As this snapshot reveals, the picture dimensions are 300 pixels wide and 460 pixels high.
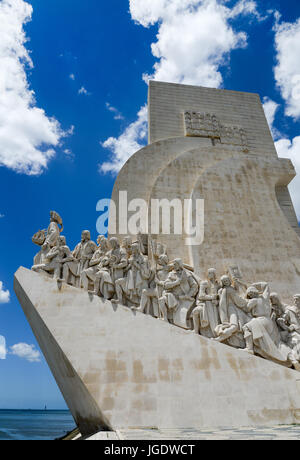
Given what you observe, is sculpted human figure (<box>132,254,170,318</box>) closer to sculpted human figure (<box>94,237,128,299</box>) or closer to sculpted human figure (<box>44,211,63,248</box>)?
sculpted human figure (<box>94,237,128,299</box>)

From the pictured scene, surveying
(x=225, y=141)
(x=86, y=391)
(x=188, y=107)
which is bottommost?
(x=86, y=391)

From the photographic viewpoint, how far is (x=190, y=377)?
5.07 m

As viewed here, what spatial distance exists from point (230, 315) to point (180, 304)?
0.97 m

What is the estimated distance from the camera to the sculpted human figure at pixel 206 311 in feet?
19.2

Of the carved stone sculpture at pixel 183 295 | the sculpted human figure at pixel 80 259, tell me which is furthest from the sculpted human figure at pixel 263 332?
the sculpted human figure at pixel 80 259

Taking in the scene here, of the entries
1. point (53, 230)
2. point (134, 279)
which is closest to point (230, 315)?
point (134, 279)

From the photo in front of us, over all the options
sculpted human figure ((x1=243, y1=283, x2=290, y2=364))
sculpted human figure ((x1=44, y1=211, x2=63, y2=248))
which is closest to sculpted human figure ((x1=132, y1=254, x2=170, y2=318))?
sculpted human figure ((x1=243, y1=283, x2=290, y2=364))

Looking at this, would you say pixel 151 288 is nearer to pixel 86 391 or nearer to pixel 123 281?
pixel 123 281

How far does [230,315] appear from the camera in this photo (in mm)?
6004

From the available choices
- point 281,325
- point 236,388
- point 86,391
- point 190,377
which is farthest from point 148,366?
point 281,325

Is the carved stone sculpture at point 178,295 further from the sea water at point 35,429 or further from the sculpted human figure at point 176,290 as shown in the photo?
the sea water at point 35,429

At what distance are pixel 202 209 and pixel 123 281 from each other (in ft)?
11.0

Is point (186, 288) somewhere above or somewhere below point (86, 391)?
above

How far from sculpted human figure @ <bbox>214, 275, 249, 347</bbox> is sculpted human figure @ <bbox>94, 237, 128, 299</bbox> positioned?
2.04 meters
